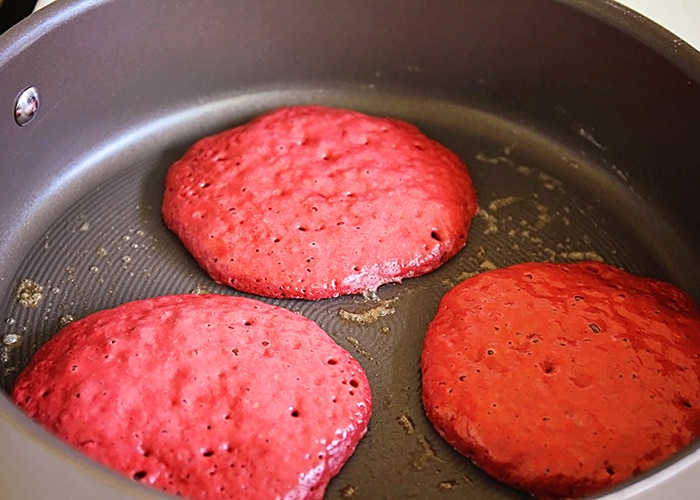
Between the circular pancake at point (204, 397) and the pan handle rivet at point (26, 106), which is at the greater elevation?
the pan handle rivet at point (26, 106)

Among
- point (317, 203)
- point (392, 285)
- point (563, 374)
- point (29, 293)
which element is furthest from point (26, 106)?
point (563, 374)

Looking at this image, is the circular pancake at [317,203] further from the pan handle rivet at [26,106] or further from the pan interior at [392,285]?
the pan handle rivet at [26,106]

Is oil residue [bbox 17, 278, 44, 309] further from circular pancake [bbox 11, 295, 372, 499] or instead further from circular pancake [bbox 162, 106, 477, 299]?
circular pancake [bbox 162, 106, 477, 299]

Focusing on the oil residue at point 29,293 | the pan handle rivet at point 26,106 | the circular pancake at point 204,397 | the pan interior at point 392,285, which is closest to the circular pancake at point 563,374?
the pan interior at point 392,285

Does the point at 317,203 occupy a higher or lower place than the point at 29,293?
higher

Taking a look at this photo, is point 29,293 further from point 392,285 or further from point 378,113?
point 378,113

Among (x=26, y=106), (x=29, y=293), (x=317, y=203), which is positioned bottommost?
(x=29, y=293)

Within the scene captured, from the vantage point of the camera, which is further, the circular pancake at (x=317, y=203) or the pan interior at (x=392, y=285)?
the circular pancake at (x=317, y=203)
